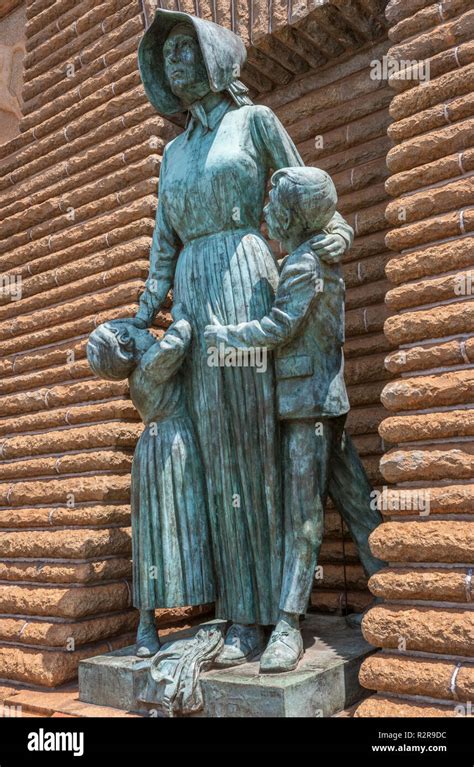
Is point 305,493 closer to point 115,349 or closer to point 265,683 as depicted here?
point 265,683

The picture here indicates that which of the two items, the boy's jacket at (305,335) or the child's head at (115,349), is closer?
the boy's jacket at (305,335)

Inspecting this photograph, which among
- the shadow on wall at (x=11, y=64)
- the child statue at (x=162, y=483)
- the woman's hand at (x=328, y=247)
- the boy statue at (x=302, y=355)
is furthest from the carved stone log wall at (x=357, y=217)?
the shadow on wall at (x=11, y=64)

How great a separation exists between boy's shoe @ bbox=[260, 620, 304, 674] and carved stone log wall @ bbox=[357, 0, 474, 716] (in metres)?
0.32

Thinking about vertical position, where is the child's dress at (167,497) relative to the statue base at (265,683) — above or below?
above

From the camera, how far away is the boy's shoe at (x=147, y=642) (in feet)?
11.9

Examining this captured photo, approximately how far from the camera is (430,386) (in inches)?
133

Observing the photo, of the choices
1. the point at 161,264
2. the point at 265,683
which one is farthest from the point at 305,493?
the point at 161,264

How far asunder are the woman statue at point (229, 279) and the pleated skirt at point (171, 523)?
71mm

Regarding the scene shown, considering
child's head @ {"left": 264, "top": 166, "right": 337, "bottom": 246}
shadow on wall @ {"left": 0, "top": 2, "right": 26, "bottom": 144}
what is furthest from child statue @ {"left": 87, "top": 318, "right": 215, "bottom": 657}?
shadow on wall @ {"left": 0, "top": 2, "right": 26, "bottom": 144}

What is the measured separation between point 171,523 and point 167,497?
13 centimetres

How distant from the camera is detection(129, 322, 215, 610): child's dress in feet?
11.9

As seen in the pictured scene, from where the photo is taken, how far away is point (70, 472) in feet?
16.9

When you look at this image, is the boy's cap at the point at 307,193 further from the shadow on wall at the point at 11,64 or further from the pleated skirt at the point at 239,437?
the shadow on wall at the point at 11,64
